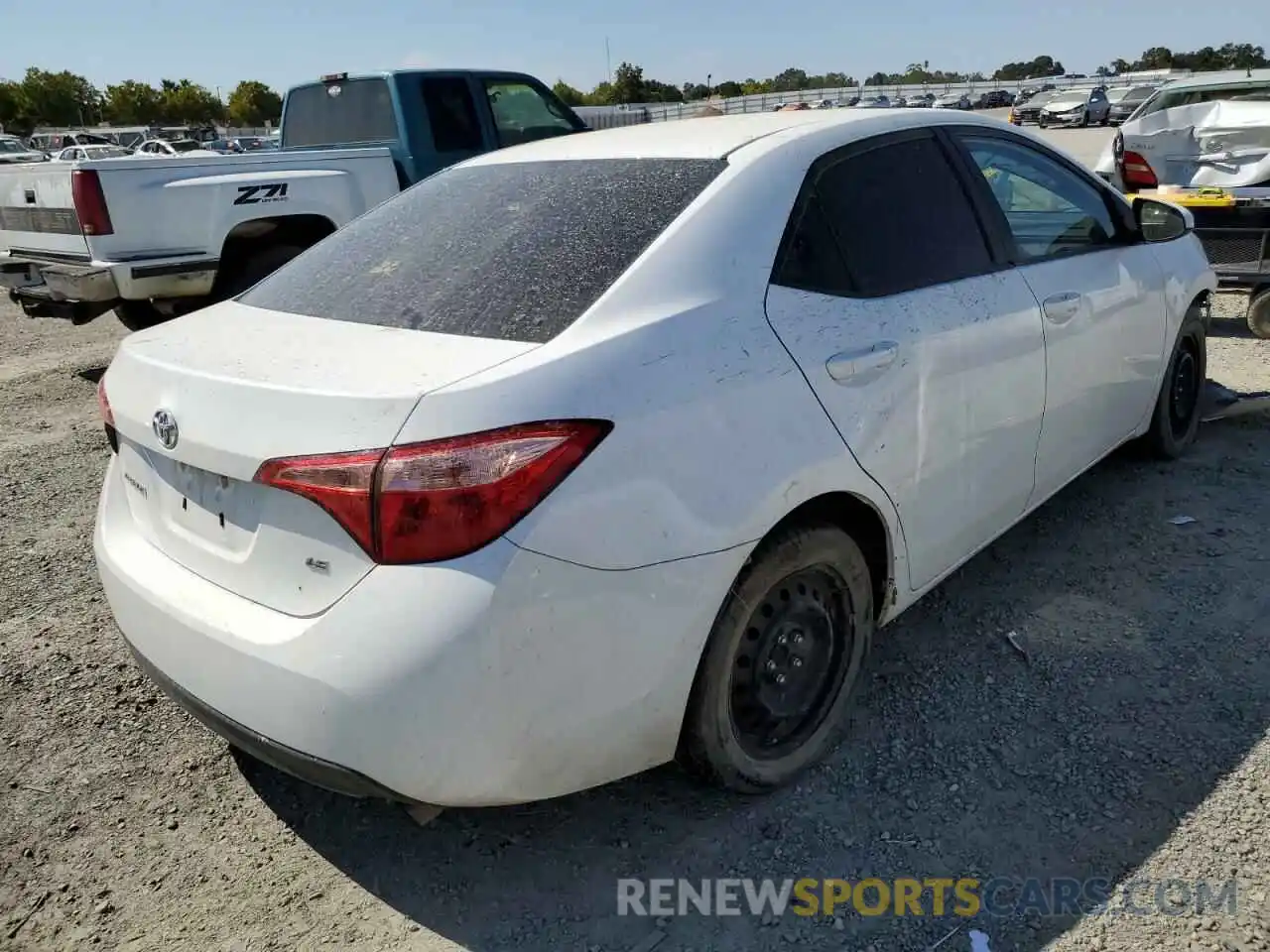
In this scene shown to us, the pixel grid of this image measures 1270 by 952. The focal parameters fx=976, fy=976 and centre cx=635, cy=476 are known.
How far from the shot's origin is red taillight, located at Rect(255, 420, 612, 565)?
1.83 m

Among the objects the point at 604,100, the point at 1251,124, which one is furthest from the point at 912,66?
the point at 1251,124

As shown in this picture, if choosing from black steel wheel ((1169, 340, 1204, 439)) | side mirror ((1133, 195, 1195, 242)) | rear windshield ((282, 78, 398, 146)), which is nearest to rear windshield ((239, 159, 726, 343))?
side mirror ((1133, 195, 1195, 242))

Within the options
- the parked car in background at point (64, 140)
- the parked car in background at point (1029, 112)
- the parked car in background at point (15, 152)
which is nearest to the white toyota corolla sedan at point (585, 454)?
the parked car in background at point (15, 152)

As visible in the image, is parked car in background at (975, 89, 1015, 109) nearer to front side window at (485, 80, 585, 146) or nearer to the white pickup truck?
front side window at (485, 80, 585, 146)

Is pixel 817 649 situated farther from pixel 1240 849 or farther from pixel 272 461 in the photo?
pixel 272 461

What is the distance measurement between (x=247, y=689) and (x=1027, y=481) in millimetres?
2554

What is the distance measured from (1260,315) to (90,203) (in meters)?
7.65

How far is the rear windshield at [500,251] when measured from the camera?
2.26 m

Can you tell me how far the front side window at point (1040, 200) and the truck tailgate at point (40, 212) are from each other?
5.47m

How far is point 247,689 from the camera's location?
2.03 meters

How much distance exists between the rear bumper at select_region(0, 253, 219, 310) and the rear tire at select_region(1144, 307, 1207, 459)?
18.6ft

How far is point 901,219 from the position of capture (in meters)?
2.86

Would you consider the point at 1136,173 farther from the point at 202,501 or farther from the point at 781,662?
the point at 202,501

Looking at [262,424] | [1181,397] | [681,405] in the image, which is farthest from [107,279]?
[1181,397]
